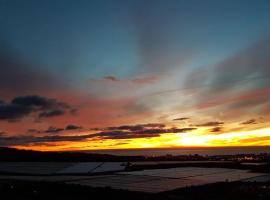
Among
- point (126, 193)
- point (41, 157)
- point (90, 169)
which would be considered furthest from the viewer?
point (41, 157)

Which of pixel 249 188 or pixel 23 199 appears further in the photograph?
pixel 249 188

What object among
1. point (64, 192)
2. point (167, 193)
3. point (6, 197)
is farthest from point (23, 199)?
point (167, 193)

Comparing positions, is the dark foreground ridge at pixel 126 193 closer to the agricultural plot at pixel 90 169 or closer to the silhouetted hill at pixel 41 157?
the agricultural plot at pixel 90 169

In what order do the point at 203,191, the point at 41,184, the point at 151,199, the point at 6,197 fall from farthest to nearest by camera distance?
the point at 41,184 < the point at 203,191 < the point at 6,197 < the point at 151,199

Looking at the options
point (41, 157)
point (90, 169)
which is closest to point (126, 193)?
point (90, 169)

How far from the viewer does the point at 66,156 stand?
101562 mm

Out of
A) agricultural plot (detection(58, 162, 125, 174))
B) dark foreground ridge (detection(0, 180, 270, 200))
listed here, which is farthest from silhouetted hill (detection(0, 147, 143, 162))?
dark foreground ridge (detection(0, 180, 270, 200))

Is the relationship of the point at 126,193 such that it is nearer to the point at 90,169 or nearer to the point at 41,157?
the point at 90,169

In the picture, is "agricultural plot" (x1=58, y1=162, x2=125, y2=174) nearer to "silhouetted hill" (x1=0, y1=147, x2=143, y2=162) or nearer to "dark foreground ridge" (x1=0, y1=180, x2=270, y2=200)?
"dark foreground ridge" (x1=0, y1=180, x2=270, y2=200)

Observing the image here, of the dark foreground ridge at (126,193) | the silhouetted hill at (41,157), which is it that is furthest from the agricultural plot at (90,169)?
the silhouetted hill at (41,157)

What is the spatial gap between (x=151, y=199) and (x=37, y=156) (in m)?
81.0

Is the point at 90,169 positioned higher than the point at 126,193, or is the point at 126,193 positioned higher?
the point at 90,169

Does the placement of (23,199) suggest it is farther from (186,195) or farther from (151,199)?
(186,195)

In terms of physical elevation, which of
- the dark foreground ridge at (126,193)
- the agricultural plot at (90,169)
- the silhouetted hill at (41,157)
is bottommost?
the dark foreground ridge at (126,193)
